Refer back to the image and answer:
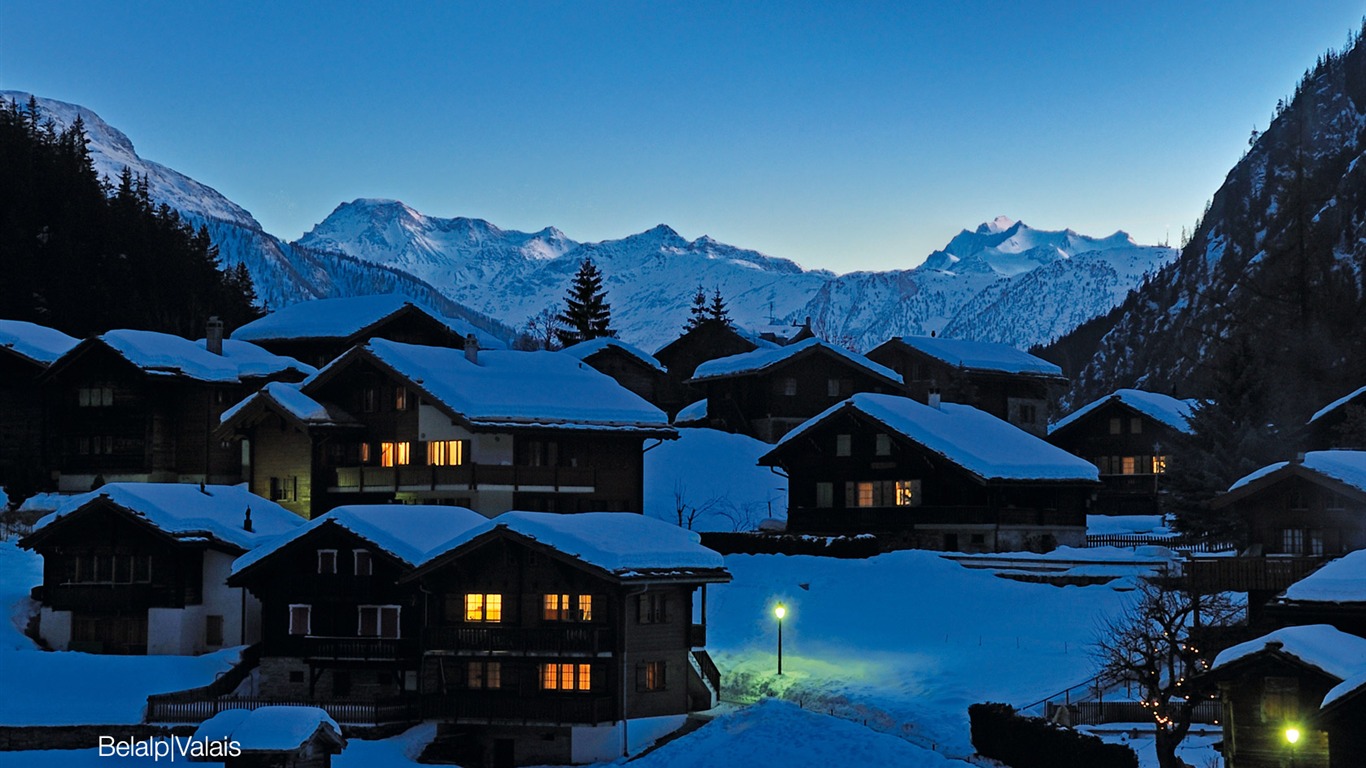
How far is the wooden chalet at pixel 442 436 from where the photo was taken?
218ft

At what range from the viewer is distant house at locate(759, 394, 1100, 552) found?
67.4 metres

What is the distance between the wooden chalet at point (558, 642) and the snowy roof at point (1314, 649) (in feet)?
59.2

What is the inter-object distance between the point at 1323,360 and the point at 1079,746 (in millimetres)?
69389

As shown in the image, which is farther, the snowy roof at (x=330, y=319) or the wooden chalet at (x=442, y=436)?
the snowy roof at (x=330, y=319)

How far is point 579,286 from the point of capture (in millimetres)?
128875

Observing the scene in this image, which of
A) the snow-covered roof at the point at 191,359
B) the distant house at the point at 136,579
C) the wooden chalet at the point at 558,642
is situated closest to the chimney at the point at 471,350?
the snow-covered roof at the point at 191,359

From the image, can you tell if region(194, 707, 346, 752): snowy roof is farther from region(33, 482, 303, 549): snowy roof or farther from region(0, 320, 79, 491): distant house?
region(0, 320, 79, 491): distant house

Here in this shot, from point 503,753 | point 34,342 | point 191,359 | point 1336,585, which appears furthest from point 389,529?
point 34,342

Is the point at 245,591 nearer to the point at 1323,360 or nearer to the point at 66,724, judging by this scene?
the point at 66,724

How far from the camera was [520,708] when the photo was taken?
48500mm

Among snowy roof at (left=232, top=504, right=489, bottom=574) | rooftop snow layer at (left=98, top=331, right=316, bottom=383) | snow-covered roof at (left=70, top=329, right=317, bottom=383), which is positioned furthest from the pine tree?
snowy roof at (left=232, top=504, right=489, bottom=574)

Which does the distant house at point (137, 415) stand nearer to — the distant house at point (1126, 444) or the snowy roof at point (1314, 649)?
the distant house at point (1126, 444)

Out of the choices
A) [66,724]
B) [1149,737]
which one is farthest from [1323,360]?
[66,724]

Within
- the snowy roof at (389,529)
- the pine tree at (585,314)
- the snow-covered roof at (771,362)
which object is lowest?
the snowy roof at (389,529)
